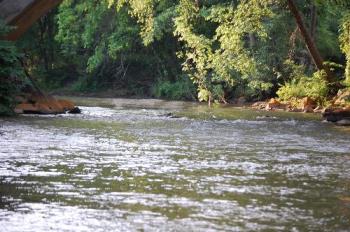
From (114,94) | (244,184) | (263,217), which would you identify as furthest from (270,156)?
(114,94)

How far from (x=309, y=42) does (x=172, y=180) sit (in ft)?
56.5

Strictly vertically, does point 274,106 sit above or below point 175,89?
below

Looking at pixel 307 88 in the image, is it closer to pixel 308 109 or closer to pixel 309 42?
pixel 308 109

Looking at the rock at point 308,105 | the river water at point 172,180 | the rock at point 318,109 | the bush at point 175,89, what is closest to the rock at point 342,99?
the rock at point 318,109

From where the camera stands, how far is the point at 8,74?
18.9 meters

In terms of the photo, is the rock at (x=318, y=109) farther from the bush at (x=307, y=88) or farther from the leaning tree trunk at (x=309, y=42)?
the leaning tree trunk at (x=309, y=42)

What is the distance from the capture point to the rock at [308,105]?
26.0 m

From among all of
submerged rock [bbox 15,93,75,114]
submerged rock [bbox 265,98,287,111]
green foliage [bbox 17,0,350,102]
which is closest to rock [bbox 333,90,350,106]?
green foliage [bbox 17,0,350,102]

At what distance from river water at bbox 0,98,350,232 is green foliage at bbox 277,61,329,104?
33.7ft

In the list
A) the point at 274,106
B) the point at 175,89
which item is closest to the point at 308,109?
the point at 274,106

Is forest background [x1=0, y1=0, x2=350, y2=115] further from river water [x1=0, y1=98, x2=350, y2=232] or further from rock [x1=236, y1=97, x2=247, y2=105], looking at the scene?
river water [x1=0, y1=98, x2=350, y2=232]

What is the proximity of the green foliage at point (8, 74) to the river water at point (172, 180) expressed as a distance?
10.3 feet

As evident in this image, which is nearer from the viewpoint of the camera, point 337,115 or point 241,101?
point 337,115

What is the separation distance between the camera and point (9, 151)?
11.2 m
